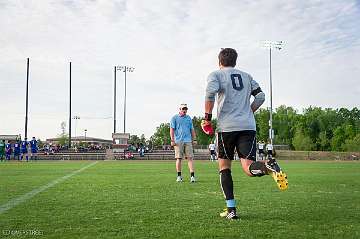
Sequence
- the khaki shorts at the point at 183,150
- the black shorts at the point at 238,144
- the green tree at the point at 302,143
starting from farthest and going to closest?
1. the green tree at the point at 302,143
2. the khaki shorts at the point at 183,150
3. the black shorts at the point at 238,144

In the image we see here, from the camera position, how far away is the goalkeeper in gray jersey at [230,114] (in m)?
5.96

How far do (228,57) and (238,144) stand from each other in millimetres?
1178

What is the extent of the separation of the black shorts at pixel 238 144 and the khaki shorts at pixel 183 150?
6.62 m

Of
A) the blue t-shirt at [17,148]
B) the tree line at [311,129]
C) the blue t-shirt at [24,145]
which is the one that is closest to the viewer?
the blue t-shirt at [17,148]

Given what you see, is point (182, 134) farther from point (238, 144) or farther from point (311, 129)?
point (311, 129)

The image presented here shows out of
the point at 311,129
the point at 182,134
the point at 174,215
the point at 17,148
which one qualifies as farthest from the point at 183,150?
the point at 311,129

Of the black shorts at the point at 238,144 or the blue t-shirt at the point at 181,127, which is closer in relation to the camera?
the black shorts at the point at 238,144

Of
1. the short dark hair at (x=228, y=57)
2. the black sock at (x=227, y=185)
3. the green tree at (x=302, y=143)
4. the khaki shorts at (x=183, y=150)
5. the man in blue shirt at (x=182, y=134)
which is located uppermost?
the green tree at (x=302, y=143)

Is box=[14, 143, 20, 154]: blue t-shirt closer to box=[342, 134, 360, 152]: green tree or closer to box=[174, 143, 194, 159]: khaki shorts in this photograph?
box=[174, 143, 194, 159]: khaki shorts

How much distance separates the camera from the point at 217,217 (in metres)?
5.74

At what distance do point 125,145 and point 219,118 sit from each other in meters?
47.0

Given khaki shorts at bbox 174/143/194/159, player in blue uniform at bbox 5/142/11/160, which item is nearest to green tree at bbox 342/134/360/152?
player in blue uniform at bbox 5/142/11/160

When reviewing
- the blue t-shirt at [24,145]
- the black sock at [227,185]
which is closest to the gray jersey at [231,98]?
the black sock at [227,185]

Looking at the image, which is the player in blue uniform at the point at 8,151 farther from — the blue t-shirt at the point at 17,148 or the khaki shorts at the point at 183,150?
the khaki shorts at the point at 183,150
